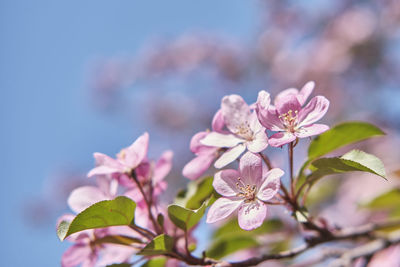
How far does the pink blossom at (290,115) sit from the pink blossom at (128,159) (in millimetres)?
284

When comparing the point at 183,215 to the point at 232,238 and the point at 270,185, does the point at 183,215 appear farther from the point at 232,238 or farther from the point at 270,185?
the point at 232,238

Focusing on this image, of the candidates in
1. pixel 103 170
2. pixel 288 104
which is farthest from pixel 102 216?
pixel 288 104

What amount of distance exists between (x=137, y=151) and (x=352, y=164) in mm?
465

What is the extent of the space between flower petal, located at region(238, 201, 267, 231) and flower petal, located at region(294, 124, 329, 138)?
6.2 inches

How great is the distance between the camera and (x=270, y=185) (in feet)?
2.65

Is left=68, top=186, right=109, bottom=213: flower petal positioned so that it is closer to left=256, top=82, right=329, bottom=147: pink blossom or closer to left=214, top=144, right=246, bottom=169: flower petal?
left=214, top=144, right=246, bottom=169: flower petal

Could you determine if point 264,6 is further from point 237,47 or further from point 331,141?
point 331,141

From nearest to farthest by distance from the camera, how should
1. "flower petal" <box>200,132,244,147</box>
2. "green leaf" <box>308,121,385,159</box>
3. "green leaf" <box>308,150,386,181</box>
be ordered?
"green leaf" <box>308,150,386,181</box>, "flower petal" <box>200,132,244,147</box>, "green leaf" <box>308,121,385,159</box>

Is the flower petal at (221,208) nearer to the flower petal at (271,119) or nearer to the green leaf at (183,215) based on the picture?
the green leaf at (183,215)

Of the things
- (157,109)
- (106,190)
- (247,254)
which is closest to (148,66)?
(157,109)

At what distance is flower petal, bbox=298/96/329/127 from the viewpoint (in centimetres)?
83

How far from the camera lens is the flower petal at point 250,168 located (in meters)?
0.80

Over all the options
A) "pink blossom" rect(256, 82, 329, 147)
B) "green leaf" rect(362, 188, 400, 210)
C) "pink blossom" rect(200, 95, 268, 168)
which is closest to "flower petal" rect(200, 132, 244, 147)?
"pink blossom" rect(200, 95, 268, 168)

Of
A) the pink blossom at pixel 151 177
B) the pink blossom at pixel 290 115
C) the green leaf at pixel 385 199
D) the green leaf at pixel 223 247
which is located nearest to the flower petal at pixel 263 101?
the pink blossom at pixel 290 115
